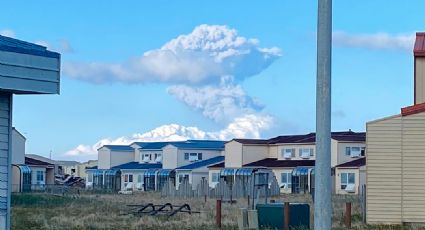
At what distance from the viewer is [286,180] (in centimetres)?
7694

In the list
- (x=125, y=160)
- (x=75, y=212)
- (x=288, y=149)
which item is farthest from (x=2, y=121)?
(x=125, y=160)

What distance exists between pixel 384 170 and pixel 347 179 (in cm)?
4329

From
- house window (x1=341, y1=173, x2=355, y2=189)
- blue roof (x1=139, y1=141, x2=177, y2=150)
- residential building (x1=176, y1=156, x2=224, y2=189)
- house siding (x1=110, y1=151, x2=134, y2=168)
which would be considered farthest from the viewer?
house siding (x1=110, y1=151, x2=134, y2=168)

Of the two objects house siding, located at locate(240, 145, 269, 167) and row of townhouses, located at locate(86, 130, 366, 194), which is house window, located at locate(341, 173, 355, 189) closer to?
row of townhouses, located at locate(86, 130, 366, 194)

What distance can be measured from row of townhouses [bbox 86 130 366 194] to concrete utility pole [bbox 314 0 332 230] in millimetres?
57056

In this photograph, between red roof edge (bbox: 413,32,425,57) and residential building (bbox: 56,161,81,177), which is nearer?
red roof edge (bbox: 413,32,425,57)

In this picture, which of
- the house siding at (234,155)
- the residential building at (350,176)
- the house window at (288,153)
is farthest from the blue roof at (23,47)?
the house window at (288,153)

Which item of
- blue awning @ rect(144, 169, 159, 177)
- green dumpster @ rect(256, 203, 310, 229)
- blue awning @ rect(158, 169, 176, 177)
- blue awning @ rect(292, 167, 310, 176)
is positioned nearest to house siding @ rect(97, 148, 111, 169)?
blue awning @ rect(144, 169, 159, 177)

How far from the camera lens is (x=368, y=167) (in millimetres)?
30062

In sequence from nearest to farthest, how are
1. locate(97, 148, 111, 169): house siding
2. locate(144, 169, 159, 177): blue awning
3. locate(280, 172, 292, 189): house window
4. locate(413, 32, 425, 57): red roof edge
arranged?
locate(413, 32, 425, 57): red roof edge < locate(280, 172, 292, 189): house window < locate(144, 169, 159, 177): blue awning < locate(97, 148, 111, 169): house siding

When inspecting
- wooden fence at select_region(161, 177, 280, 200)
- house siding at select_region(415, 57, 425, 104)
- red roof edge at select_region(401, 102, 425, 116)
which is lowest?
wooden fence at select_region(161, 177, 280, 200)

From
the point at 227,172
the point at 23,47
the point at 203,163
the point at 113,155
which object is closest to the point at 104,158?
the point at 113,155

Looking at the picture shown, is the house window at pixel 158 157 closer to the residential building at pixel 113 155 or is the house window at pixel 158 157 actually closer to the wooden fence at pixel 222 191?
the residential building at pixel 113 155

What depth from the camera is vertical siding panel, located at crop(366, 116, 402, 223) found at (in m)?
29.6
